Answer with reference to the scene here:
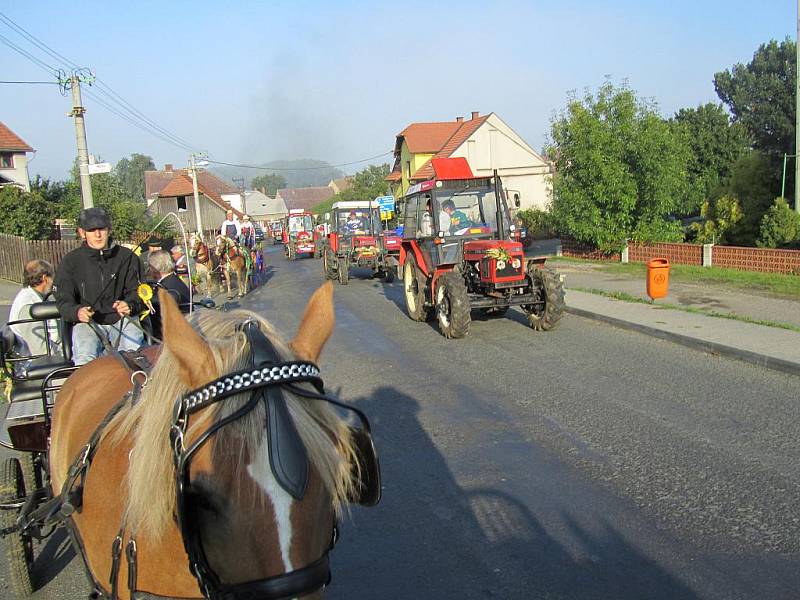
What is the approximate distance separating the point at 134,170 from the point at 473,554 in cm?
13648

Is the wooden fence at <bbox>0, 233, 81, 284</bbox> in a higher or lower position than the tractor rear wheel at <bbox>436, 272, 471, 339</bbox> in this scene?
higher

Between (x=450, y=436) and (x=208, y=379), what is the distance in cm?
481

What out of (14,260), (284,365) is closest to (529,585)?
(284,365)

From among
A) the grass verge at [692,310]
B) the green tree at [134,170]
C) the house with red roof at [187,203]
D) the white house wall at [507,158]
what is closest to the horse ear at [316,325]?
the grass verge at [692,310]

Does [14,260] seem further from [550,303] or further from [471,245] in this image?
[550,303]

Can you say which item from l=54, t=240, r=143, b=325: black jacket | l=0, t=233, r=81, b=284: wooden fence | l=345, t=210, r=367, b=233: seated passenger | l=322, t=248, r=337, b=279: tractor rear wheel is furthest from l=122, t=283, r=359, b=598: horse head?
l=345, t=210, r=367, b=233: seated passenger

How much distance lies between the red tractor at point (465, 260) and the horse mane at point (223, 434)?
920 centimetres

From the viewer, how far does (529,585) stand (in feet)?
12.4

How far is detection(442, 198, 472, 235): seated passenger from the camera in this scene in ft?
43.4

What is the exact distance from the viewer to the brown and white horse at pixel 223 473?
1725 millimetres

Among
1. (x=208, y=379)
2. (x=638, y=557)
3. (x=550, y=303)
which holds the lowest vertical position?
(x=638, y=557)

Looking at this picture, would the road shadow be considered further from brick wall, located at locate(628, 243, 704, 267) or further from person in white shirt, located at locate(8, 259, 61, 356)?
brick wall, located at locate(628, 243, 704, 267)

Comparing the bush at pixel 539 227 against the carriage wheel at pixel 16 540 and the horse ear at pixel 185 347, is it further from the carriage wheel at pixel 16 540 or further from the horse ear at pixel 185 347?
the horse ear at pixel 185 347

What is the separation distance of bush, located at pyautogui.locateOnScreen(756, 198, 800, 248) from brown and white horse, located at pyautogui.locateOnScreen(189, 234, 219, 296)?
51.7 ft
